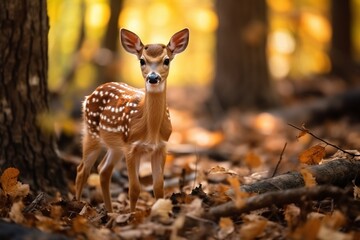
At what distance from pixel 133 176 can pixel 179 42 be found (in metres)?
1.15

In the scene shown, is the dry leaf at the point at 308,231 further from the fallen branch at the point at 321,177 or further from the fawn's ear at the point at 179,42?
the fawn's ear at the point at 179,42

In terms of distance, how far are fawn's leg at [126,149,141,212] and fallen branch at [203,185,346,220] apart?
1.40 m

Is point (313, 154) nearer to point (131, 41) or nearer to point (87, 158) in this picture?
point (131, 41)

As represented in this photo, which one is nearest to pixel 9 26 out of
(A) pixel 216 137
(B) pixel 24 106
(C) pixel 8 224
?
(B) pixel 24 106

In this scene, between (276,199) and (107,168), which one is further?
(107,168)

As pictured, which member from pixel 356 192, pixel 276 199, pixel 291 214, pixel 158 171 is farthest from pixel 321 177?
pixel 158 171

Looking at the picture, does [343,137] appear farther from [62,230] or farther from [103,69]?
[103,69]

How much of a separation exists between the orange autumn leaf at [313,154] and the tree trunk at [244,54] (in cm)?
677

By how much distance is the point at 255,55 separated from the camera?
456 inches

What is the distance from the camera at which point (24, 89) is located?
218 inches

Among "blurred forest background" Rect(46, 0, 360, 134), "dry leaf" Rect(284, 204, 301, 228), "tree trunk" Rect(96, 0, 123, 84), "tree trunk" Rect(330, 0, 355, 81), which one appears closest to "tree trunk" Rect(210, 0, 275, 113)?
"blurred forest background" Rect(46, 0, 360, 134)

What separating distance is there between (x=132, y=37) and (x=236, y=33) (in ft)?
21.3

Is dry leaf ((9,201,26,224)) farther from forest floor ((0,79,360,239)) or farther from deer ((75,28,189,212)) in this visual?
deer ((75,28,189,212))

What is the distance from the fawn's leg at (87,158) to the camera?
569 centimetres
